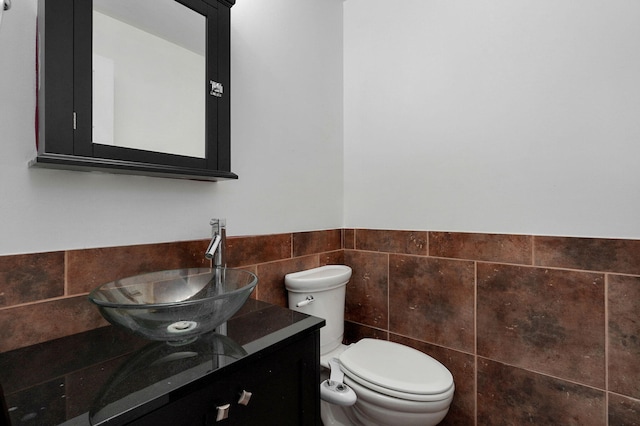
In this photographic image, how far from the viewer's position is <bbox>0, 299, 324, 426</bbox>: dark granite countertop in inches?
21.2

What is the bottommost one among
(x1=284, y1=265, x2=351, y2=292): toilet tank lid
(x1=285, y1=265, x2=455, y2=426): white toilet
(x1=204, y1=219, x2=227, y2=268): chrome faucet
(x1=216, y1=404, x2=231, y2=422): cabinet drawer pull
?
(x1=285, y1=265, x2=455, y2=426): white toilet

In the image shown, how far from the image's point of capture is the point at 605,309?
3.68ft

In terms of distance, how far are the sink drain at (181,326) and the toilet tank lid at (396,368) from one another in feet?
2.38

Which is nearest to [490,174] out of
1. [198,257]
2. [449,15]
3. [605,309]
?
[605,309]

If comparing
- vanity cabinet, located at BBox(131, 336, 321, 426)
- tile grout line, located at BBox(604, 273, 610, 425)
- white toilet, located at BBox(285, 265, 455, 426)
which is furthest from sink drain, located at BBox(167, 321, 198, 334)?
tile grout line, located at BBox(604, 273, 610, 425)

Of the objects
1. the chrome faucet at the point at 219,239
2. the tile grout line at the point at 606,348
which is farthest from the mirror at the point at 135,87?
the tile grout line at the point at 606,348

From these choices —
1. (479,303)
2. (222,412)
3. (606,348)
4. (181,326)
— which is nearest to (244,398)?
(222,412)

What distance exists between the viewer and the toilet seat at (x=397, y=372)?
3.62 ft

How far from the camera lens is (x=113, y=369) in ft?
2.21

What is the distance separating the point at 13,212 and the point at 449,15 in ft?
6.02

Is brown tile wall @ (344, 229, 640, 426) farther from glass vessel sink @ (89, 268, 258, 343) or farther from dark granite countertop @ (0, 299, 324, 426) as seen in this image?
glass vessel sink @ (89, 268, 258, 343)

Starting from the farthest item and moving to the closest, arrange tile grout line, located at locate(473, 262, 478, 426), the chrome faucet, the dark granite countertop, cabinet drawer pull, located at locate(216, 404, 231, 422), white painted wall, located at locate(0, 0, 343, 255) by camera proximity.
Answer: tile grout line, located at locate(473, 262, 478, 426), the chrome faucet, white painted wall, located at locate(0, 0, 343, 255), cabinet drawer pull, located at locate(216, 404, 231, 422), the dark granite countertop

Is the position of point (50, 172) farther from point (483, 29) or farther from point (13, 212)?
point (483, 29)

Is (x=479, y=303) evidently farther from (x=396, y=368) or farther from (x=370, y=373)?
(x=370, y=373)
